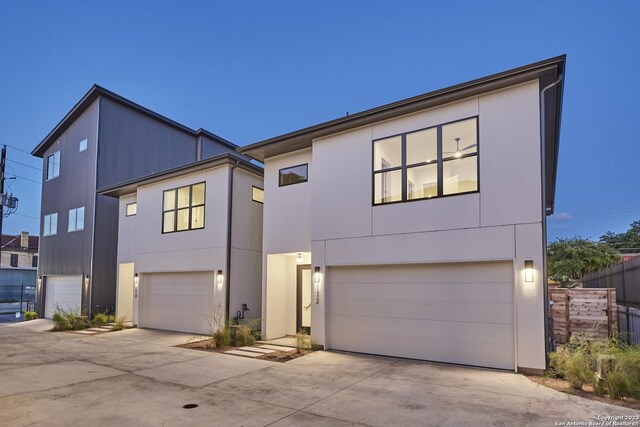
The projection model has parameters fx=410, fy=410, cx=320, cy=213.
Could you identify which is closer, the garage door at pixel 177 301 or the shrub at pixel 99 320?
the garage door at pixel 177 301

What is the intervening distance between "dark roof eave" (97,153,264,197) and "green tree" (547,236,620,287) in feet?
55.9

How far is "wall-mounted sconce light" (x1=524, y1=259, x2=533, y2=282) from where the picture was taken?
717 cm

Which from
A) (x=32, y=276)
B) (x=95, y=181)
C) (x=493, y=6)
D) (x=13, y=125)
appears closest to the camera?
(x=95, y=181)

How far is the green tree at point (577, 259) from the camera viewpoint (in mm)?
21406

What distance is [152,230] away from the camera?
46.2 feet

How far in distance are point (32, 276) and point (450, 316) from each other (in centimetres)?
3030

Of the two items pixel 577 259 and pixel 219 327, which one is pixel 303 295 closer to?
pixel 219 327

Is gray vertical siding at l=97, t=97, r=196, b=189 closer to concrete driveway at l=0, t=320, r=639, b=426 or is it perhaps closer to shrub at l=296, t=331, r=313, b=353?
concrete driveway at l=0, t=320, r=639, b=426

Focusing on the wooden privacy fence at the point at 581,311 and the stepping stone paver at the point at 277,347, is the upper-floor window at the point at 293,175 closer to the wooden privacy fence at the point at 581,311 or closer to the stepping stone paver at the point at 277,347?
the stepping stone paver at the point at 277,347

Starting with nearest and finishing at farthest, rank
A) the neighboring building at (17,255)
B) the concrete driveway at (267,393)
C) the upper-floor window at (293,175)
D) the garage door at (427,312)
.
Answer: the concrete driveway at (267,393) < the garage door at (427,312) < the upper-floor window at (293,175) < the neighboring building at (17,255)

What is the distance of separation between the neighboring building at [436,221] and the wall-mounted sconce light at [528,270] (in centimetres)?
2

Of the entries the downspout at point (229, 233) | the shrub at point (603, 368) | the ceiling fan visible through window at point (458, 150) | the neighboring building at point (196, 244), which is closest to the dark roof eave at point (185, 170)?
the neighboring building at point (196, 244)

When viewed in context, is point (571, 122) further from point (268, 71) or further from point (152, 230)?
point (152, 230)

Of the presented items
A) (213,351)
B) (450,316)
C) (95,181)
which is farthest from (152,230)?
(450,316)
